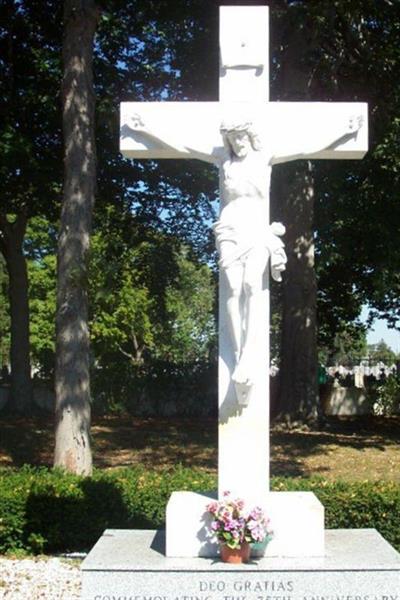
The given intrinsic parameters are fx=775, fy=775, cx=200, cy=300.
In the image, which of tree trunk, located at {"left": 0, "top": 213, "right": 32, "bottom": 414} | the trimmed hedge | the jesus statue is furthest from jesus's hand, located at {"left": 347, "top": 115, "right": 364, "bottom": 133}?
tree trunk, located at {"left": 0, "top": 213, "right": 32, "bottom": 414}

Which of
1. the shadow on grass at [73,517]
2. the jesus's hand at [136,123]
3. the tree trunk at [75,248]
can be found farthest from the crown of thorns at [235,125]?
the tree trunk at [75,248]

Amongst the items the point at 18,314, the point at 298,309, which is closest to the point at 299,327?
the point at 298,309

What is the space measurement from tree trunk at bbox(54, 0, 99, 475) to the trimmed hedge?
2.22 metres

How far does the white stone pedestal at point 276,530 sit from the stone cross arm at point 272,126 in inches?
107

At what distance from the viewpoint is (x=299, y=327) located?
19.1m

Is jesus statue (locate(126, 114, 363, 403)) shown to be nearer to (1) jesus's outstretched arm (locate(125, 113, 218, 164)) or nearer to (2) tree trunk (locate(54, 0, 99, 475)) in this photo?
(1) jesus's outstretched arm (locate(125, 113, 218, 164))

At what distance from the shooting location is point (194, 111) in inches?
247

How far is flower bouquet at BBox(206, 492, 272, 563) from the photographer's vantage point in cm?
521

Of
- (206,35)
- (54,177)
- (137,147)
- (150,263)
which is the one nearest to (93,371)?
(150,263)


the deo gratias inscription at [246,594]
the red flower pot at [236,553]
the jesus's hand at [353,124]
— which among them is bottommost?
the deo gratias inscription at [246,594]

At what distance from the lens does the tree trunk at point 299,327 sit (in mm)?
18766

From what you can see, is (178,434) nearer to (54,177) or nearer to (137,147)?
(54,177)

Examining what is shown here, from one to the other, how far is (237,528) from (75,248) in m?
6.75

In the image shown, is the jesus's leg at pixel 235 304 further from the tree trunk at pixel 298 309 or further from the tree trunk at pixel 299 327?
the tree trunk at pixel 299 327
